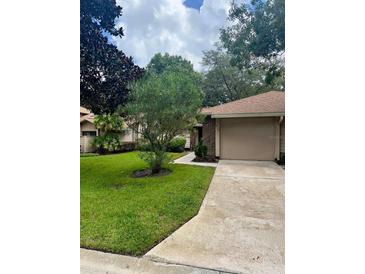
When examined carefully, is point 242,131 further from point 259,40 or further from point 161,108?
point 259,40

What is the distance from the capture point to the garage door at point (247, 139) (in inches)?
287

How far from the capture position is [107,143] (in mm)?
9812

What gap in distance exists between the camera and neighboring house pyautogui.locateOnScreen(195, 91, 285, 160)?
712cm

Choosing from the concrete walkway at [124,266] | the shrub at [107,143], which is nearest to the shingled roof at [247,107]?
the shrub at [107,143]

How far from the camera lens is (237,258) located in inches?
70.8

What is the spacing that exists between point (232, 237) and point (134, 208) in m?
1.48

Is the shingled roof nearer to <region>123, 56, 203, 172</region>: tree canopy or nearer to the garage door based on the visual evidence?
the garage door

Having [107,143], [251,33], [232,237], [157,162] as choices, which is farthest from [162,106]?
[107,143]

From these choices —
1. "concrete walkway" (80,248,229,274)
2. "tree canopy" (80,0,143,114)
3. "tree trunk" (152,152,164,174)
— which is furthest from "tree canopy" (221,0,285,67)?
"tree trunk" (152,152,164,174)

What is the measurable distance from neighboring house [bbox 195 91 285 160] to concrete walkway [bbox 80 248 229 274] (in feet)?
19.4

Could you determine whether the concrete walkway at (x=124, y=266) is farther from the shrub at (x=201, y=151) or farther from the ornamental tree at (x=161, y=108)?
the shrub at (x=201, y=151)
